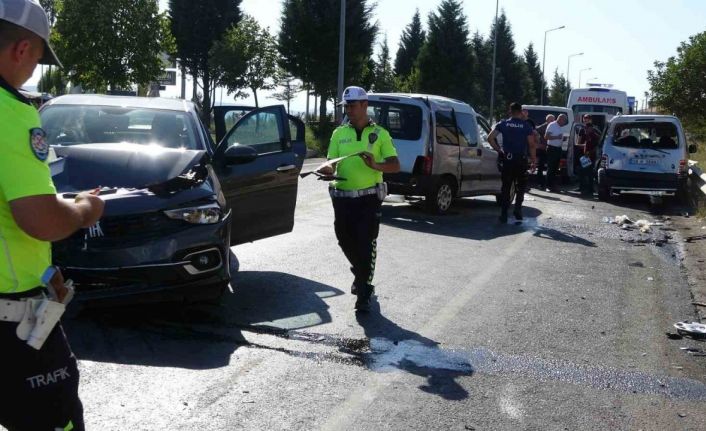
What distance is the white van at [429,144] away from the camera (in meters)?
12.9

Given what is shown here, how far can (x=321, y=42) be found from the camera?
40781 millimetres

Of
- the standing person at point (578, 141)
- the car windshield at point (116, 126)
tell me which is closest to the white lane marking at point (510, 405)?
the car windshield at point (116, 126)

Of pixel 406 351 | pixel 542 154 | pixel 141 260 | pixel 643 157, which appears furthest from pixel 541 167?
pixel 141 260

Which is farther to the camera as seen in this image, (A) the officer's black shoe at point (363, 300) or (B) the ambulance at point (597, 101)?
(B) the ambulance at point (597, 101)

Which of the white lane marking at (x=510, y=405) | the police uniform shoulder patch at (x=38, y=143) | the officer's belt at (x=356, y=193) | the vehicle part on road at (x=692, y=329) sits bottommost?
the white lane marking at (x=510, y=405)

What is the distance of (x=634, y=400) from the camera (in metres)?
4.82

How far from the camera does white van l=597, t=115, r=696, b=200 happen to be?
16797mm

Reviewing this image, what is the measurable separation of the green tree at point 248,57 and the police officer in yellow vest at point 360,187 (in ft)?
121

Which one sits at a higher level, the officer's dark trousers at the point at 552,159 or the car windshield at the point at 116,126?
the car windshield at the point at 116,126

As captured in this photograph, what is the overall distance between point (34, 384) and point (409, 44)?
78354mm

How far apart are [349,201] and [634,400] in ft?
9.28

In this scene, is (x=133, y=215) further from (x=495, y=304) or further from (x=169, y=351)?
(x=495, y=304)

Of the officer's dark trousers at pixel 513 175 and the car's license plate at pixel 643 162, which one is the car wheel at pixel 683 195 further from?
the officer's dark trousers at pixel 513 175

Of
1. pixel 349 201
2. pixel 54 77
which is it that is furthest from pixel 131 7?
pixel 349 201
